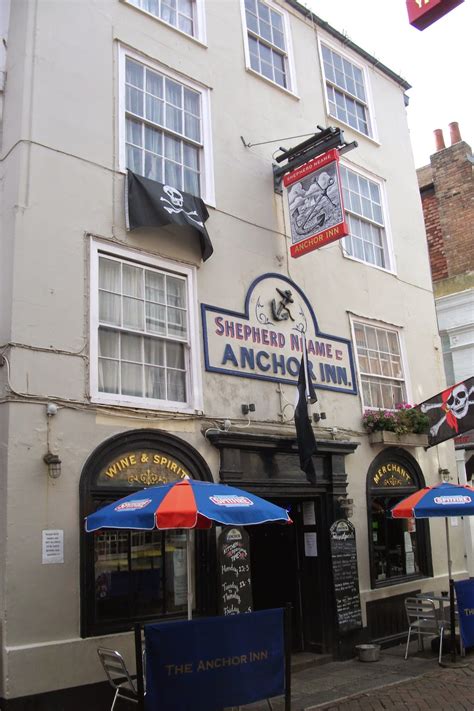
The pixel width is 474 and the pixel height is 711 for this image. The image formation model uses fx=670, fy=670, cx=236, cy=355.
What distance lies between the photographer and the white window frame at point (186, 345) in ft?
26.9

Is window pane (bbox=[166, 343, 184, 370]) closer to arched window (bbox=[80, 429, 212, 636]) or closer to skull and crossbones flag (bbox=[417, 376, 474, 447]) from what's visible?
arched window (bbox=[80, 429, 212, 636])

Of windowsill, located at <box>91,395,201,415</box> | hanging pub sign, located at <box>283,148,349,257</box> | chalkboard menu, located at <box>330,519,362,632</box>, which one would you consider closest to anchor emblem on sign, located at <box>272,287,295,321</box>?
hanging pub sign, located at <box>283,148,349,257</box>

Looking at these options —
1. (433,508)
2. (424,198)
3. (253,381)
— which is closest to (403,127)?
(424,198)

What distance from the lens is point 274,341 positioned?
10633 millimetres

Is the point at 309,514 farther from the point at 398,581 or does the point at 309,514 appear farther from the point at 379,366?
the point at 379,366

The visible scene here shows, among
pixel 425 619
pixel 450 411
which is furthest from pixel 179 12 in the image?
pixel 425 619

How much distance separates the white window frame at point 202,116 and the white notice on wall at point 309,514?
4988 millimetres

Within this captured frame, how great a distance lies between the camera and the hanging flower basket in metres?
11.7

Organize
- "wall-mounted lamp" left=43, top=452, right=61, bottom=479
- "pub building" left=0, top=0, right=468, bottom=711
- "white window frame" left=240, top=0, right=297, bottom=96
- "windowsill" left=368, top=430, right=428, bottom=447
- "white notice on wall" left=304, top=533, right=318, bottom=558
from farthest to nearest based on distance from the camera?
"white window frame" left=240, top=0, right=297, bottom=96 → "windowsill" left=368, top=430, right=428, bottom=447 → "white notice on wall" left=304, top=533, right=318, bottom=558 → "pub building" left=0, top=0, right=468, bottom=711 → "wall-mounted lamp" left=43, top=452, right=61, bottom=479

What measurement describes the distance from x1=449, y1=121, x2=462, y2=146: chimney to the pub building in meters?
6.84

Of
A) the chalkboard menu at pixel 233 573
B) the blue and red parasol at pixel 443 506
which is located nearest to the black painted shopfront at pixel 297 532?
the chalkboard menu at pixel 233 573

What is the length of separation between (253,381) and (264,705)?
4.32m

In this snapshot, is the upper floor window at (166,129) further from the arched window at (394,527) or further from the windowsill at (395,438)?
the arched window at (394,527)

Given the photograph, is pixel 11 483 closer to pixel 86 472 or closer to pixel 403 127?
pixel 86 472
